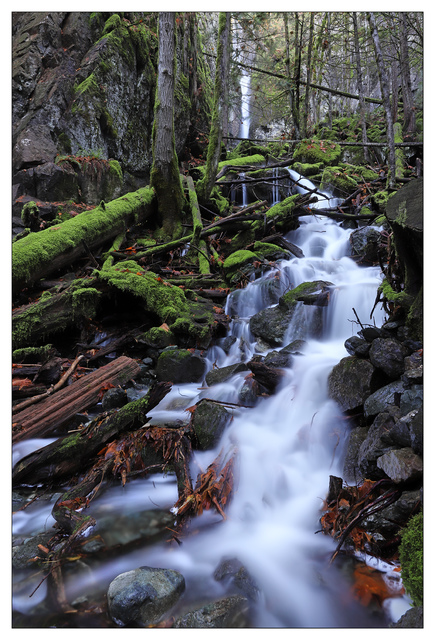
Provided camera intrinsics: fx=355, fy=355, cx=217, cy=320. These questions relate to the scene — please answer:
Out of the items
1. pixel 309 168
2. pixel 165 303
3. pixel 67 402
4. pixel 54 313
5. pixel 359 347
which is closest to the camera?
pixel 359 347

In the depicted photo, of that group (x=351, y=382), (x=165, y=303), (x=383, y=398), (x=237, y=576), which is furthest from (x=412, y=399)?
(x=165, y=303)

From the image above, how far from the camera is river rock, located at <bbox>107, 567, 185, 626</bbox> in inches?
66.4

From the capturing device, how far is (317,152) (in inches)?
442

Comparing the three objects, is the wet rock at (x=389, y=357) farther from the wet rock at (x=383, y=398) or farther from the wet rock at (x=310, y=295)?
the wet rock at (x=310, y=295)

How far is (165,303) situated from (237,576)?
389 cm

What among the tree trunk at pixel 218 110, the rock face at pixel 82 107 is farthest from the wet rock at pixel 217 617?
the tree trunk at pixel 218 110

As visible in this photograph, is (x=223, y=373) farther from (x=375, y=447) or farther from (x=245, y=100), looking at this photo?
(x=245, y=100)

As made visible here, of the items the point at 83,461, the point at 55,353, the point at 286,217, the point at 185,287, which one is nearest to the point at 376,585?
the point at 83,461

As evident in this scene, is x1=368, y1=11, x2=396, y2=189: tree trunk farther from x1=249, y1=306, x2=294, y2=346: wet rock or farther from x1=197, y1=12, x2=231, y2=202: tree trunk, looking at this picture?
x1=197, y1=12, x2=231, y2=202: tree trunk

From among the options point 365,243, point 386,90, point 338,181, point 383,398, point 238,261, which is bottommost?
point 383,398

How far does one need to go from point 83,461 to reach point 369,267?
549 centimetres

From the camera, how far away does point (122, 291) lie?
210 inches

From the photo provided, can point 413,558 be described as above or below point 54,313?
below
